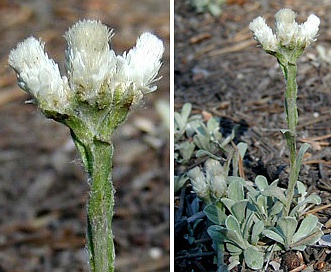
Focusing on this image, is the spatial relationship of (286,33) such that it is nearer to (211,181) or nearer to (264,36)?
(264,36)

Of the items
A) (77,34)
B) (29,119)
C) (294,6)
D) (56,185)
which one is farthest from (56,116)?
(294,6)

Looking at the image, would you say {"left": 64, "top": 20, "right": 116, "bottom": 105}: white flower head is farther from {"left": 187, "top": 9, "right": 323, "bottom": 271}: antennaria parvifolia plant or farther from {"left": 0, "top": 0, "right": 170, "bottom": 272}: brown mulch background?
{"left": 0, "top": 0, "right": 170, "bottom": 272}: brown mulch background

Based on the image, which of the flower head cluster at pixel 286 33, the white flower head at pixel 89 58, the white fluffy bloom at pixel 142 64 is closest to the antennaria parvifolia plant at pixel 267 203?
the flower head cluster at pixel 286 33

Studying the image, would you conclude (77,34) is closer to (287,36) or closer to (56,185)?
(287,36)

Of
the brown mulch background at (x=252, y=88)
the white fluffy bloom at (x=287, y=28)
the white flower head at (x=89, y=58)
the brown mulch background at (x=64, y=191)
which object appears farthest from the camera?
the brown mulch background at (x=64, y=191)

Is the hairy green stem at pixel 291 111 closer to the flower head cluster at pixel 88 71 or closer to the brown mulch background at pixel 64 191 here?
the flower head cluster at pixel 88 71

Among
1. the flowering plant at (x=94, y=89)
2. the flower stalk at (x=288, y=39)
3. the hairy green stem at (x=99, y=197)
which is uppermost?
the flower stalk at (x=288, y=39)

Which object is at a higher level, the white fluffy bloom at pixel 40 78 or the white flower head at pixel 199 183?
the white fluffy bloom at pixel 40 78

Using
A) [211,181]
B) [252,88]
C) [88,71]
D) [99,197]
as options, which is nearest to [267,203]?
[211,181]
